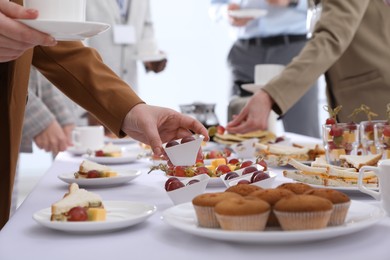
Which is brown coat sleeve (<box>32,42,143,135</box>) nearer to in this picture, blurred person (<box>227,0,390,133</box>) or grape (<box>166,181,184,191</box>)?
grape (<box>166,181,184,191</box>)

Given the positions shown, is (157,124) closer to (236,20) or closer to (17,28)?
(17,28)

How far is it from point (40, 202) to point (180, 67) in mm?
6446

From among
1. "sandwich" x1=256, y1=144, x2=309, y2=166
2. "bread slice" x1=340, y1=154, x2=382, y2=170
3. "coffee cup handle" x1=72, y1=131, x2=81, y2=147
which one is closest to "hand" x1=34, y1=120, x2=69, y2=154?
"coffee cup handle" x1=72, y1=131, x2=81, y2=147

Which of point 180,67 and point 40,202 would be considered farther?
point 180,67

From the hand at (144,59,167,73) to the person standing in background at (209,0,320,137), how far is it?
42 cm

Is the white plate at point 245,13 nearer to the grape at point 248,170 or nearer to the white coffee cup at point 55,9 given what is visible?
the grape at point 248,170

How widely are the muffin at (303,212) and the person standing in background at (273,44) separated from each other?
316 cm

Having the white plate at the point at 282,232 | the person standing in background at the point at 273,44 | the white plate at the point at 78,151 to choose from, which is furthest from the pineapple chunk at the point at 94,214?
the person standing in background at the point at 273,44

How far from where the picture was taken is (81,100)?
5.19ft

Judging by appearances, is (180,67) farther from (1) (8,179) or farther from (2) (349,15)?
(1) (8,179)

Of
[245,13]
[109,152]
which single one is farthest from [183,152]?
[245,13]

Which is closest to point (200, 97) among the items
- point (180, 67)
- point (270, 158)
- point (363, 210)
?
point (180, 67)

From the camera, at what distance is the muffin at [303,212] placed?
0.79 m

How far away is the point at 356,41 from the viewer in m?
2.52
